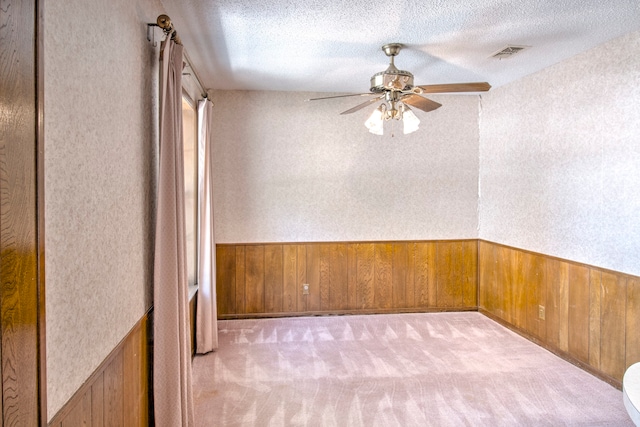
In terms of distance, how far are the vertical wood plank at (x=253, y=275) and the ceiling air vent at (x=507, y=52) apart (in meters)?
2.83

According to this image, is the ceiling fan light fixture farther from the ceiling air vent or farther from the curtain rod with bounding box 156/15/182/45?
the curtain rod with bounding box 156/15/182/45

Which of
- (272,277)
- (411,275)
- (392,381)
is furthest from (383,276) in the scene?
(392,381)

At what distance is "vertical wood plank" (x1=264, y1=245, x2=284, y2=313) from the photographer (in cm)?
467

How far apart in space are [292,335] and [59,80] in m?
3.27

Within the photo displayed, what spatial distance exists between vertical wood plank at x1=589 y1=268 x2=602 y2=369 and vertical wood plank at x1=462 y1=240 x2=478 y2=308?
1674 mm

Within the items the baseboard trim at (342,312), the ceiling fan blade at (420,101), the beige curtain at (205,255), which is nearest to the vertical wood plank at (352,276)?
the baseboard trim at (342,312)

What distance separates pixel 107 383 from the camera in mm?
1628

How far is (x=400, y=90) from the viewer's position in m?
3.04

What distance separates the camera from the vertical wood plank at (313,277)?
4.73 metres

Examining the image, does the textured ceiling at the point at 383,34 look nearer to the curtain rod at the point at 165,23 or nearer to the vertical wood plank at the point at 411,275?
the curtain rod at the point at 165,23

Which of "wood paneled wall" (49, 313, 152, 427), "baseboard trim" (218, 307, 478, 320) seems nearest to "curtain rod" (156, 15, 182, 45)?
"wood paneled wall" (49, 313, 152, 427)

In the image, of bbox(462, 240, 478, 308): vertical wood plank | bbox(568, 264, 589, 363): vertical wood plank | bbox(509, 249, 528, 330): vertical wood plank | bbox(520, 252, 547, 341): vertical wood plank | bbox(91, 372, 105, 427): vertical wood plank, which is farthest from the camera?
bbox(462, 240, 478, 308): vertical wood plank

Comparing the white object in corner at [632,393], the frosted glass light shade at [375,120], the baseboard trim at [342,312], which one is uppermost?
the frosted glass light shade at [375,120]

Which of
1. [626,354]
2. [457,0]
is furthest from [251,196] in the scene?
[626,354]
